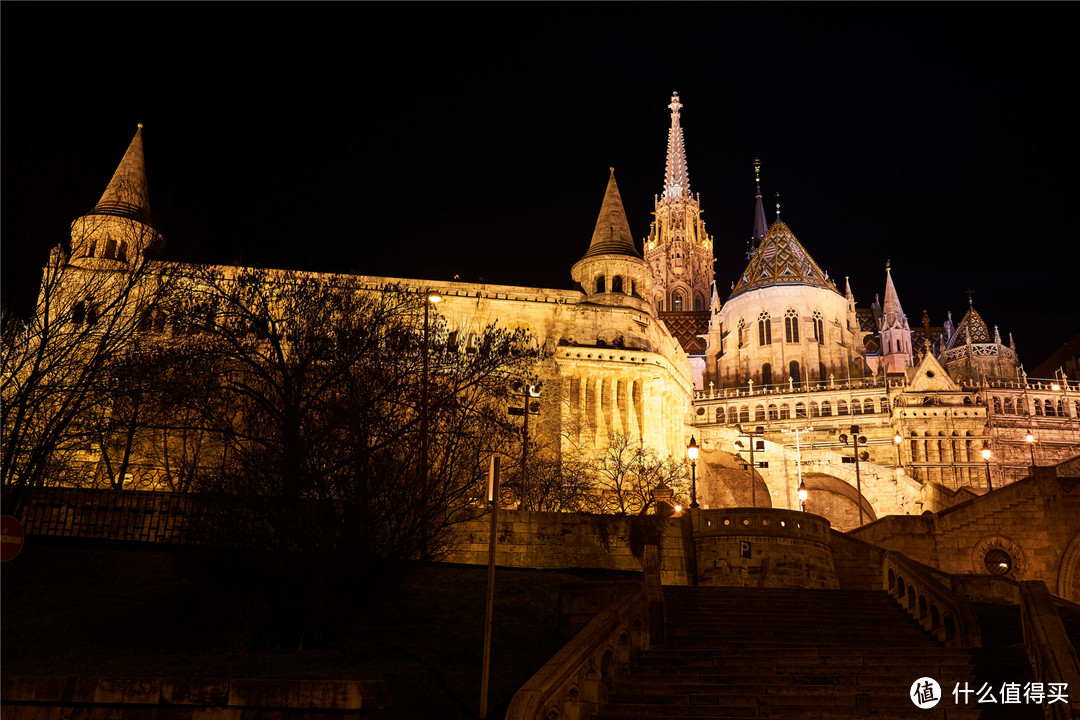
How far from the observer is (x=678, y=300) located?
408 feet

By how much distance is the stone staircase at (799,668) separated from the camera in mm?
13133

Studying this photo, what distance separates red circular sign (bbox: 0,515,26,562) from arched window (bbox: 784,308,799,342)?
74.6 metres

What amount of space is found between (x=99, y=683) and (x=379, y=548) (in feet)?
17.6

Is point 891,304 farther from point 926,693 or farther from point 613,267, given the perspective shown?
point 926,693

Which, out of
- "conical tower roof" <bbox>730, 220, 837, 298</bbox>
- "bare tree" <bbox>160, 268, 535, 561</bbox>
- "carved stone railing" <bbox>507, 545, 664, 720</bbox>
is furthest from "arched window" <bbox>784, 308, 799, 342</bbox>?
"carved stone railing" <bbox>507, 545, 664, 720</bbox>

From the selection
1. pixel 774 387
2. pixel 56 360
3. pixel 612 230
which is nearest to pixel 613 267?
pixel 612 230

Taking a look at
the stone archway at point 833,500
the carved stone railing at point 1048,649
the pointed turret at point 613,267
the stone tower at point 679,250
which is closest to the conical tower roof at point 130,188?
the pointed turret at point 613,267

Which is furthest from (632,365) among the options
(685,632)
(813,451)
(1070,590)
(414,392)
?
(685,632)

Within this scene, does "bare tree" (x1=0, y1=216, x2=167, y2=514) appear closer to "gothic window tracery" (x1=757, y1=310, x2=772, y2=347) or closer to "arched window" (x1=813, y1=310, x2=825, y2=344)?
"gothic window tracery" (x1=757, y1=310, x2=772, y2=347)

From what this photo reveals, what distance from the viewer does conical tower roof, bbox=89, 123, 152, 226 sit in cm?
5888

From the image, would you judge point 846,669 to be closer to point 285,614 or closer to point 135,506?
point 285,614

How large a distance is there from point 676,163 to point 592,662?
5035 inches

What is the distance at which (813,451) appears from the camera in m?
61.9

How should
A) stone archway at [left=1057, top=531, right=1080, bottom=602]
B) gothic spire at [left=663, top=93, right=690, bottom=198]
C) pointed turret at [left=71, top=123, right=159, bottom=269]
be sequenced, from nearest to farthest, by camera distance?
1. stone archway at [left=1057, top=531, right=1080, bottom=602]
2. pointed turret at [left=71, top=123, right=159, bottom=269]
3. gothic spire at [left=663, top=93, right=690, bottom=198]
